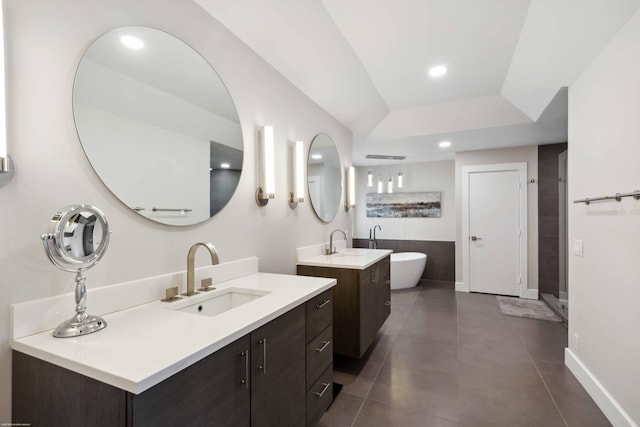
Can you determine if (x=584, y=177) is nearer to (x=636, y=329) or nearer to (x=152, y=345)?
(x=636, y=329)

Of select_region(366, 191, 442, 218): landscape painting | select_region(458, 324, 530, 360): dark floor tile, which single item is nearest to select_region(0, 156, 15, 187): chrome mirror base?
select_region(458, 324, 530, 360): dark floor tile

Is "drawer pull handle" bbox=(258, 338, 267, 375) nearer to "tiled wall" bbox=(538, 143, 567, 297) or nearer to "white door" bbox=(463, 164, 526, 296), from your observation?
"white door" bbox=(463, 164, 526, 296)

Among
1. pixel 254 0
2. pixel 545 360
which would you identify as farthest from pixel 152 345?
pixel 545 360

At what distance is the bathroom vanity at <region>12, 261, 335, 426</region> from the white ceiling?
5.83 feet

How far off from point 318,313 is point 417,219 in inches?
195

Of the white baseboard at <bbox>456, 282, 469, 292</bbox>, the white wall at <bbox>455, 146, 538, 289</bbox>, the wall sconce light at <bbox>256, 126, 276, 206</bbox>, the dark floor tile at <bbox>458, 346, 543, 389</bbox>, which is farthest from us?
the white baseboard at <bbox>456, 282, 469, 292</bbox>

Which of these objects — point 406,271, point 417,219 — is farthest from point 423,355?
point 417,219

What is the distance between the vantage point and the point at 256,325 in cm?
121

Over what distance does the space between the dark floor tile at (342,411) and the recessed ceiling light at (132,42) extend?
7.71ft

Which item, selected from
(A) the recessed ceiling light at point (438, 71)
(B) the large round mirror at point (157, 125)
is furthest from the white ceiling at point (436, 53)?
(B) the large round mirror at point (157, 125)

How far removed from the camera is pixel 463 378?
2.44m

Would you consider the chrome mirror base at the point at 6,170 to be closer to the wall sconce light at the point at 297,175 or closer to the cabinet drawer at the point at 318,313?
the cabinet drawer at the point at 318,313

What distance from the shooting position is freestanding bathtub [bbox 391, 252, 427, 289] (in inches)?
207

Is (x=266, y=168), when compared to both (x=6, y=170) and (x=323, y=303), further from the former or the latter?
(x=6, y=170)
